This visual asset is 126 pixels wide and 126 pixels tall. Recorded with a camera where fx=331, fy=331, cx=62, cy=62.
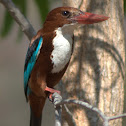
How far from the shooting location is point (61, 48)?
2.79 meters

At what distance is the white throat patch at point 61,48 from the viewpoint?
2.79 meters

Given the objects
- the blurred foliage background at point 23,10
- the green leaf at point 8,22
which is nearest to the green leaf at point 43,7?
the blurred foliage background at point 23,10

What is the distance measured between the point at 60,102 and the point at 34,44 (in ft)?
2.29

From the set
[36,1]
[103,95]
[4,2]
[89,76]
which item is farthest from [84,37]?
[36,1]

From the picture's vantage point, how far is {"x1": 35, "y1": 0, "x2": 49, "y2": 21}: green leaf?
13.7 feet

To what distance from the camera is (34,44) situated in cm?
292

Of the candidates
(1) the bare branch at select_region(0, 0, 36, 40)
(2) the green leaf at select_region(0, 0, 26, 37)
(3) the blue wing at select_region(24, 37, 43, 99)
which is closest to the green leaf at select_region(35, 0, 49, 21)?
(2) the green leaf at select_region(0, 0, 26, 37)

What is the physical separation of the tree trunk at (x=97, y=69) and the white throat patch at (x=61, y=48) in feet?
1.19

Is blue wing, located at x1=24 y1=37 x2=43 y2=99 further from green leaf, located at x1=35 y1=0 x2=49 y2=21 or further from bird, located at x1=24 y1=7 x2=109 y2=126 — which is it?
green leaf, located at x1=35 y1=0 x2=49 y2=21

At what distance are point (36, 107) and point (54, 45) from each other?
2.53ft

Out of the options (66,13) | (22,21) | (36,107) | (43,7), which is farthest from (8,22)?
(66,13)

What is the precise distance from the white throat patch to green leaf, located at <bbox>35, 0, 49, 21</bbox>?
1.41 m

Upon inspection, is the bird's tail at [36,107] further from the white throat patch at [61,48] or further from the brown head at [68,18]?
the brown head at [68,18]

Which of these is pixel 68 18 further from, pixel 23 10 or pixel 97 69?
pixel 23 10
